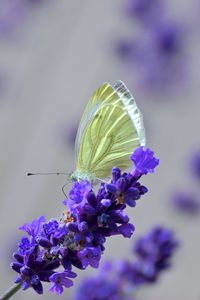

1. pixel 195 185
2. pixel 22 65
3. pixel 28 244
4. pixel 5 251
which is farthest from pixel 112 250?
pixel 28 244

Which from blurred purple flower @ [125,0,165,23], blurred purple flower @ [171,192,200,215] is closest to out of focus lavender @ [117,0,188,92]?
blurred purple flower @ [125,0,165,23]

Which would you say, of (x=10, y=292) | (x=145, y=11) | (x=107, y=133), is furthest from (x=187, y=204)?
(x=10, y=292)

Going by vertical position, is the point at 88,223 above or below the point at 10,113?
below

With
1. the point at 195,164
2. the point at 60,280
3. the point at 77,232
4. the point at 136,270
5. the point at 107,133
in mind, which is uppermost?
the point at 195,164

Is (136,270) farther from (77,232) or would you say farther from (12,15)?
(12,15)

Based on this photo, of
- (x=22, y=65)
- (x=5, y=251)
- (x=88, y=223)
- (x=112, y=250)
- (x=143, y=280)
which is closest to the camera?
(x=88, y=223)

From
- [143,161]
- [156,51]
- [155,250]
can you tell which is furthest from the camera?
[156,51]

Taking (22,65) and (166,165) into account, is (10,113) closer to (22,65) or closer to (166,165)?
(22,65)
